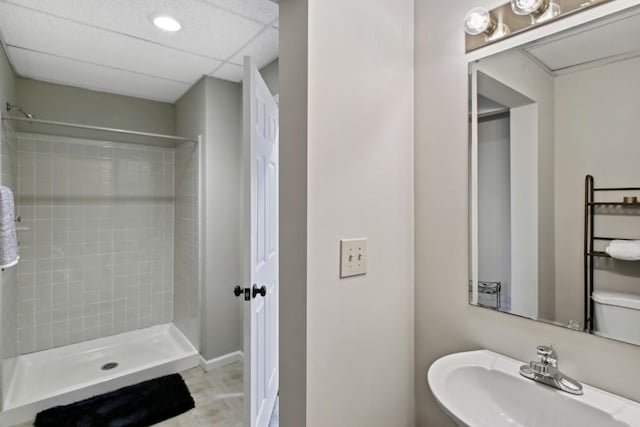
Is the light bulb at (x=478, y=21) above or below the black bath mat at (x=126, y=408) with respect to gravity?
above

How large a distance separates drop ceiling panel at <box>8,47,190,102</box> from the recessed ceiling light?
0.84m

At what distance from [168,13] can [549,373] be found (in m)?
2.26

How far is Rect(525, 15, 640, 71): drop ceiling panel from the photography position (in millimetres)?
775

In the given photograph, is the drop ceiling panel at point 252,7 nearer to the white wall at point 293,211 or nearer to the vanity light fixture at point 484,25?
the white wall at point 293,211

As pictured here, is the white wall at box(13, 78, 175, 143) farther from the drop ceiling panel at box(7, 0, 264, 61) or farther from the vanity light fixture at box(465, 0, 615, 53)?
the vanity light fixture at box(465, 0, 615, 53)

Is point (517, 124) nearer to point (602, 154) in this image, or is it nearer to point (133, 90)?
point (602, 154)

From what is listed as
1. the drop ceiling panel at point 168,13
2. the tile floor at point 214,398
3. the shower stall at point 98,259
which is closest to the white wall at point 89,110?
the shower stall at point 98,259

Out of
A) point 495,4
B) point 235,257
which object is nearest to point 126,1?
point 495,4

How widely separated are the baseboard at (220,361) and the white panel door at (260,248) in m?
0.77

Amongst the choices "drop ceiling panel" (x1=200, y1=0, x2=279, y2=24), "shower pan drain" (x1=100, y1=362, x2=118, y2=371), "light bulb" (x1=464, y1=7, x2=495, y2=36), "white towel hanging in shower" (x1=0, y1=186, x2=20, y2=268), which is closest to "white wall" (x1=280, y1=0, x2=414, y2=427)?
"light bulb" (x1=464, y1=7, x2=495, y2=36)

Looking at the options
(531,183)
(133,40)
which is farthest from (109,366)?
(531,183)

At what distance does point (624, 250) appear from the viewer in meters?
0.79

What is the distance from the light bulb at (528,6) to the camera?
0.91 meters

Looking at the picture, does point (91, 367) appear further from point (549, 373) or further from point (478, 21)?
point (478, 21)
